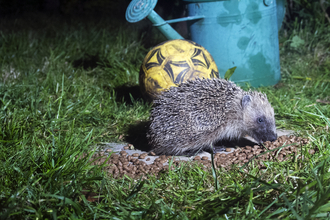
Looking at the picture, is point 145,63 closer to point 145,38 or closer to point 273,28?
point 273,28

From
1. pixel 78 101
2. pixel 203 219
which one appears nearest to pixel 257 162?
pixel 203 219

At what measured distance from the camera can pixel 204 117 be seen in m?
3.37

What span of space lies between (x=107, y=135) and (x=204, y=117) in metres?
1.40

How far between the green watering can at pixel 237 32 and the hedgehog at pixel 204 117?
1.51 m

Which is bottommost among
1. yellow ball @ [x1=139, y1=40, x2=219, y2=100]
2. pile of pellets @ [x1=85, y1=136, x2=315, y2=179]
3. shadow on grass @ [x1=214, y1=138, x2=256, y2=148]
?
shadow on grass @ [x1=214, y1=138, x2=256, y2=148]

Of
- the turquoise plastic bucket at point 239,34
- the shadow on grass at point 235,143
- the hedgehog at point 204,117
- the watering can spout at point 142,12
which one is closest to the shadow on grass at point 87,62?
the watering can spout at point 142,12

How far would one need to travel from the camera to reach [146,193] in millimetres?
2604

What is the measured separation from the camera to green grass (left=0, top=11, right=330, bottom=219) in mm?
2270

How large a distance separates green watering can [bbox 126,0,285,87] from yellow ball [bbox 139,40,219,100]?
0.69m

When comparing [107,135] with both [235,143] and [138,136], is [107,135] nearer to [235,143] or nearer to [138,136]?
[138,136]

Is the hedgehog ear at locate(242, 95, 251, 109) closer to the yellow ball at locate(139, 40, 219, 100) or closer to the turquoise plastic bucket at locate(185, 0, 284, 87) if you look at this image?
the yellow ball at locate(139, 40, 219, 100)

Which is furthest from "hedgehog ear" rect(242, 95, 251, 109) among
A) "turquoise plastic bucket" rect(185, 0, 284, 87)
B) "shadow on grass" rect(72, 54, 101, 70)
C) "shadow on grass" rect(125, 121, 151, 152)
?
"shadow on grass" rect(72, 54, 101, 70)

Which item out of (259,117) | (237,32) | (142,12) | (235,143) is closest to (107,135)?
(235,143)

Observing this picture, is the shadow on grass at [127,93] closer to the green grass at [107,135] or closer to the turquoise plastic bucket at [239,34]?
the green grass at [107,135]
